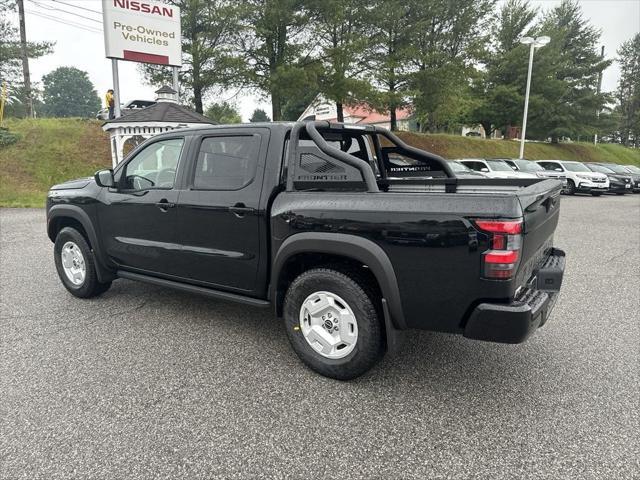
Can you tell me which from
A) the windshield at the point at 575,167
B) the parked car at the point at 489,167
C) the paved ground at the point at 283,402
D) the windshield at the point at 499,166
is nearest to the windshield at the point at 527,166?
the windshield at the point at 499,166

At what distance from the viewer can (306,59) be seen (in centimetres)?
1912

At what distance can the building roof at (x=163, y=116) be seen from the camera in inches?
475

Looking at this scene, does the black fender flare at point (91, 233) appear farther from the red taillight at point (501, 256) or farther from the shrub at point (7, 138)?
the shrub at point (7, 138)

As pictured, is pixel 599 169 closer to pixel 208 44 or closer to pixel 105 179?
pixel 208 44

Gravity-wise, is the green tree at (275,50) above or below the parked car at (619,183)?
above

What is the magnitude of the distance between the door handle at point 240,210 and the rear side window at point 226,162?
0.15 meters

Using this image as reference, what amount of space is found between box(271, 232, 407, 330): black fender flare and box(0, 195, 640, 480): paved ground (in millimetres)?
661

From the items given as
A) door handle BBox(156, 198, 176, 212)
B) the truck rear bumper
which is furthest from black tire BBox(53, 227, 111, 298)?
the truck rear bumper

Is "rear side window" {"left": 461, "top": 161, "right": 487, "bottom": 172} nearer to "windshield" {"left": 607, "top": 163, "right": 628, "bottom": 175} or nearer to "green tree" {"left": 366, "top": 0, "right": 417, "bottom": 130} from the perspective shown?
"green tree" {"left": 366, "top": 0, "right": 417, "bottom": 130}

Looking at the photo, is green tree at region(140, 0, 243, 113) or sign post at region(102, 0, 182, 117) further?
green tree at region(140, 0, 243, 113)

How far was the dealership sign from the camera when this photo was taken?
13016 mm

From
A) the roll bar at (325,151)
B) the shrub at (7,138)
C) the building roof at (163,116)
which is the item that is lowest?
the roll bar at (325,151)

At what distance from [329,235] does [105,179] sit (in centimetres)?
258

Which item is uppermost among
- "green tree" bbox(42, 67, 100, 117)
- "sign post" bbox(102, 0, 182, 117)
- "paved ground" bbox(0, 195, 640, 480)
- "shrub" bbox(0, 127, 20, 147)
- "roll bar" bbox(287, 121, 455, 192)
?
→ "green tree" bbox(42, 67, 100, 117)
